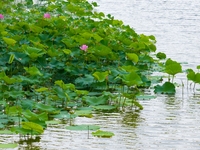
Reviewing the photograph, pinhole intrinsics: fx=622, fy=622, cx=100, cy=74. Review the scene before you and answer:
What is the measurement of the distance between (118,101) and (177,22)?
23.1 feet

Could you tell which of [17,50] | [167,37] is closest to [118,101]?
[17,50]

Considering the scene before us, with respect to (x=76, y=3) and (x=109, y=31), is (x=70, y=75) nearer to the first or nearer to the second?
(x=109, y=31)

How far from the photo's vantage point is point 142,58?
709 cm

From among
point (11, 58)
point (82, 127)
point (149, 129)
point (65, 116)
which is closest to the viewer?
point (82, 127)

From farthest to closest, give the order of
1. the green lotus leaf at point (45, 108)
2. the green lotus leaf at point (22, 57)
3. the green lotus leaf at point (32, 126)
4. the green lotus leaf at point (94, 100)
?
the green lotus leaf at point (22, 57) → the green lotus leaf at point (94, 100) → the green lotus leaf at point (45, 108) → the green lotus leaf at point (32, 126)

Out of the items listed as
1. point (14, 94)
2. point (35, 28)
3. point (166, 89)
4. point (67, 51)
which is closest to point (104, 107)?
point (14, 94)

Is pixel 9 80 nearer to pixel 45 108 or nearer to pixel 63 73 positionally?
pixel 45 108

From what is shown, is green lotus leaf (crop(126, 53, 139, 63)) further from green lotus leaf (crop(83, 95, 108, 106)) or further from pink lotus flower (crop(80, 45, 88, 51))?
green lotus leaf (crop(83, 95, 108, 106))

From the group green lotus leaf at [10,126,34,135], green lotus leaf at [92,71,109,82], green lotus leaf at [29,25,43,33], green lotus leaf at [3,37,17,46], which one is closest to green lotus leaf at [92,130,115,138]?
green lotus leaf at [10,126,34,135]

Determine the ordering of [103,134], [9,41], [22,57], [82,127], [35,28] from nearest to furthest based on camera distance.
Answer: [103,134] < [82,127] < [22,57] < [9,41] < [35,28]

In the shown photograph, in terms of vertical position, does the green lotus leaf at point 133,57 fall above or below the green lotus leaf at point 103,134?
above

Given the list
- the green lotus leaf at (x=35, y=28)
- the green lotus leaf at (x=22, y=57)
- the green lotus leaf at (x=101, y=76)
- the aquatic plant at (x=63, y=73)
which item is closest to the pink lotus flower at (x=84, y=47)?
the aquatic plant at (x=63, y=73)

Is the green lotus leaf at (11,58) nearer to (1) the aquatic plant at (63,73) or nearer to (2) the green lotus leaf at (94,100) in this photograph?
(1) the aquatic plant at (63,73)

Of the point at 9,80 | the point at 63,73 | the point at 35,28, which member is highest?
the point at 35,28
